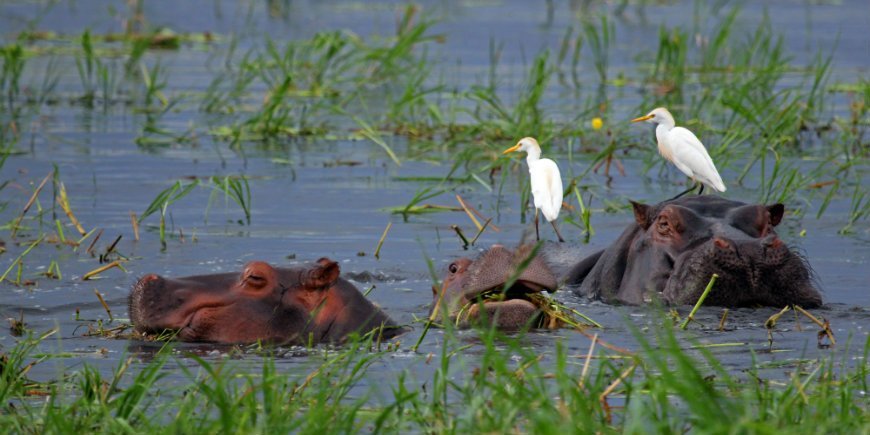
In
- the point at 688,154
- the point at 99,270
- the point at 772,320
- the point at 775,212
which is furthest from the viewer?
the point at 688,154

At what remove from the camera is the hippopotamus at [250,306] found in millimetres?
5277

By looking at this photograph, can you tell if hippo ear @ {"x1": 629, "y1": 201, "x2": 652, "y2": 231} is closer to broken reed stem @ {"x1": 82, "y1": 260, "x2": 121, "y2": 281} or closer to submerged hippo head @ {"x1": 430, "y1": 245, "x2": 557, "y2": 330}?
submerged hippo head @ {"x1": 430, "y1": 245, "x2": 557, "y2": 330}

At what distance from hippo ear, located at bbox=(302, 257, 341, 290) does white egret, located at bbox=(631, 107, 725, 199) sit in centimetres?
261

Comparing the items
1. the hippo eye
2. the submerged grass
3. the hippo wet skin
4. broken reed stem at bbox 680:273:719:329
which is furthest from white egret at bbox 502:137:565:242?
the submerged grass

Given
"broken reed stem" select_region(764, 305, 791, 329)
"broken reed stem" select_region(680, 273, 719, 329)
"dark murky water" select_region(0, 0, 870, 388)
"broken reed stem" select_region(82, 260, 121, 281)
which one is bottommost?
"dark murky water" select_region(0, 0, 870, 388)

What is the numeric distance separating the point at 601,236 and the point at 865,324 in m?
2.59

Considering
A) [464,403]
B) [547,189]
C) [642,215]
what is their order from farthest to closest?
1. [547,189]
2. [642,215]
3. [464,403]

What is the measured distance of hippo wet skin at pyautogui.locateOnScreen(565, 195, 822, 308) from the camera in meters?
5.93

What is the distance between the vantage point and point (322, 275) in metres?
5.30

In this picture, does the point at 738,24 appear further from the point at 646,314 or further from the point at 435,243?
the point at 646,314

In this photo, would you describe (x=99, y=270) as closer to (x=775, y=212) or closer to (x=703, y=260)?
(x=703, y=260)

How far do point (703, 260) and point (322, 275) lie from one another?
1.55 meters

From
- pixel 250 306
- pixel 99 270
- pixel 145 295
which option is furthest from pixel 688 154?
pixel 145 295

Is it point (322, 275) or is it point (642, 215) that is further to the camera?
point (642, 215)
